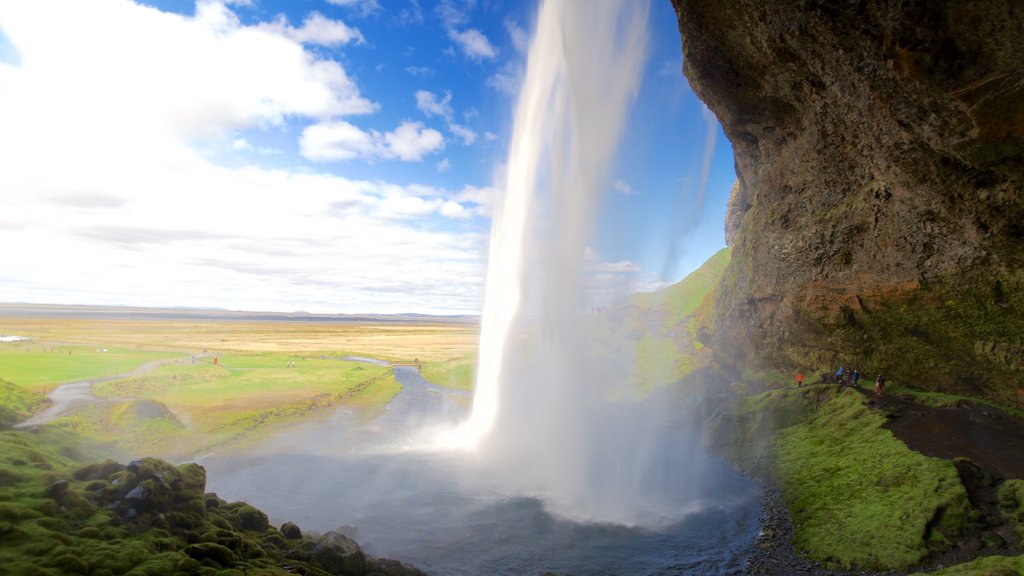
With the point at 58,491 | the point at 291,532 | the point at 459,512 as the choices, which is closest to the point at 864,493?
the point at 459,512

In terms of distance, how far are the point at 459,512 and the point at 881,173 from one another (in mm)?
29002

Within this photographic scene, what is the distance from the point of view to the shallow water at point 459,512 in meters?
19.4

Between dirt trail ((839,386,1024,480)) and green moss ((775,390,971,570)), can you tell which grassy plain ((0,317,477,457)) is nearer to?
green moss ((775,390,971,570))

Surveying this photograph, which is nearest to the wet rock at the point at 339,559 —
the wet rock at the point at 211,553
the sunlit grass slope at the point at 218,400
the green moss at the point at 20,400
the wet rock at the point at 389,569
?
the wet rock at the point at 389,569

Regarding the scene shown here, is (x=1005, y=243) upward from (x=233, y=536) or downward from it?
upward

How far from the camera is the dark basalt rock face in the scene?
17516 millimetres

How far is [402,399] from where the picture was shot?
5409cm

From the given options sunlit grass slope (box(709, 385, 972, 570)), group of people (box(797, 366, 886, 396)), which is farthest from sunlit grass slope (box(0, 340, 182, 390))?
group of people (box(797, 366, 886, 396))

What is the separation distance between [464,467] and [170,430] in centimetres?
2159

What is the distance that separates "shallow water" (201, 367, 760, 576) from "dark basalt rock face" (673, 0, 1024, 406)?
14.3 meters

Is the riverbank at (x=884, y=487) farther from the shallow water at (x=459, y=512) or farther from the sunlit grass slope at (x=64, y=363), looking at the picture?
the sunlit grass slope at (x=64, y=363)

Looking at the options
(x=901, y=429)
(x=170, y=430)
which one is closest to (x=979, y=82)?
→ (x=901, y=429)

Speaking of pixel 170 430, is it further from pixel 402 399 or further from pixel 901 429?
pixel 901 429

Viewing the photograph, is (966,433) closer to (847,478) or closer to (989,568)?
(847,478)
